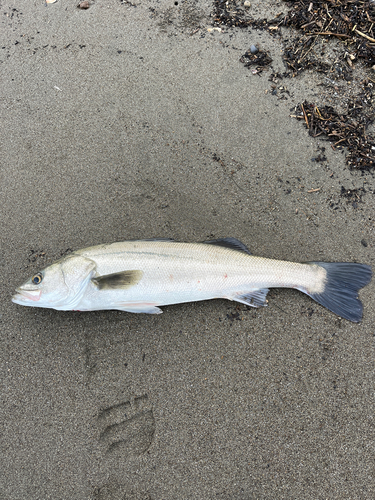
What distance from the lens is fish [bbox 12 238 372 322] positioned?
2.79 m

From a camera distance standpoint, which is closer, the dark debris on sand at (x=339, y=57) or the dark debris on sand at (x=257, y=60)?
the dark debris on sand at (x=339, y=57)

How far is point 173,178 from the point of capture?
3.38 meters

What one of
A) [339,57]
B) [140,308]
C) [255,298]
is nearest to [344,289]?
[255,298]

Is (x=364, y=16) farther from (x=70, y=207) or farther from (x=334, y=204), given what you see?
(x=70, y=207)

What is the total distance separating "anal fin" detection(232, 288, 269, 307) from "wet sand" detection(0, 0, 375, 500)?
0.16m

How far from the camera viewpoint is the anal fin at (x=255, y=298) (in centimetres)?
291

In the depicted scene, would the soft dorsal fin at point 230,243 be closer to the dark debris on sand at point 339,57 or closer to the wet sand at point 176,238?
the wet sand at point 176,238

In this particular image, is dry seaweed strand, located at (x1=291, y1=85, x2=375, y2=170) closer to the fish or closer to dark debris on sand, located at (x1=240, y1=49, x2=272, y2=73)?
dark debris on sand, located at (x1=240, y1=49, x2=272, y2=73)

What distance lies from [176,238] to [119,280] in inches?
33.8

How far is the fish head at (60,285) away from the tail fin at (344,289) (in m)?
2.33

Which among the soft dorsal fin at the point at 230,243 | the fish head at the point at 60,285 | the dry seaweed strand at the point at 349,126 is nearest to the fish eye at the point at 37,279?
the fish head at the point at 60,285

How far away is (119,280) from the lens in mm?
2742

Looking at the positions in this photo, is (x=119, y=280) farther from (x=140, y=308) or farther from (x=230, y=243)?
(x=230, y=243)

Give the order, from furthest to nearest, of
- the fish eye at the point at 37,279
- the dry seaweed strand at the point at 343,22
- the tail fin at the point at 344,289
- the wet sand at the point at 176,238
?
the dry seaweed strand at the point at 343,22 < the tail fin at the point at 344,289 < the fish eye at the point at 37,279 < the wet sand at the point at 176,238
